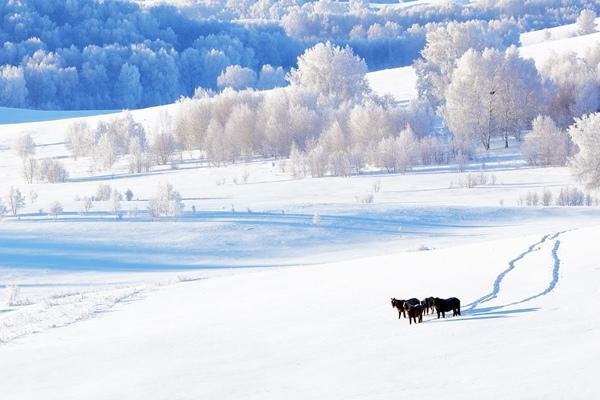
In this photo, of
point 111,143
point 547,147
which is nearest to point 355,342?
point 547,147

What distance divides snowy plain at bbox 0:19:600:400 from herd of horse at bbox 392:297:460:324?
135mm

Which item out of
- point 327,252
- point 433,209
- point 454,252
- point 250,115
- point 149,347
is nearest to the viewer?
point 149,347

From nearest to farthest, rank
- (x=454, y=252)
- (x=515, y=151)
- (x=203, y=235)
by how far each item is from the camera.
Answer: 1. (x=454, y=252)
2. (x=203, y=235)
3. (x=515, y=151)

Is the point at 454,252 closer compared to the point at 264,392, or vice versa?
the point at 264,392

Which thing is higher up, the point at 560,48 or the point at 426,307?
the point at 560,48

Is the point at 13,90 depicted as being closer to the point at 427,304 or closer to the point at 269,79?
the point at 269,79

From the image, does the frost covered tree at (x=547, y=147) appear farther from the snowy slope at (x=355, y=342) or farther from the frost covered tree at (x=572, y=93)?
the snowy slope at (x=355, y=342)

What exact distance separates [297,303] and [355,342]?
3080mm

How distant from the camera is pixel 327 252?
83.6ft

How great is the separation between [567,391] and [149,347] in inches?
211

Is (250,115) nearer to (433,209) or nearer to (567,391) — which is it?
(433,209)

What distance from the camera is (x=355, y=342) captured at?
10164mm

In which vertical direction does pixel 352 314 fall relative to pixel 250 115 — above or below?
below

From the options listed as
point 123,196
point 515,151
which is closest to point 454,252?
point 123,196
